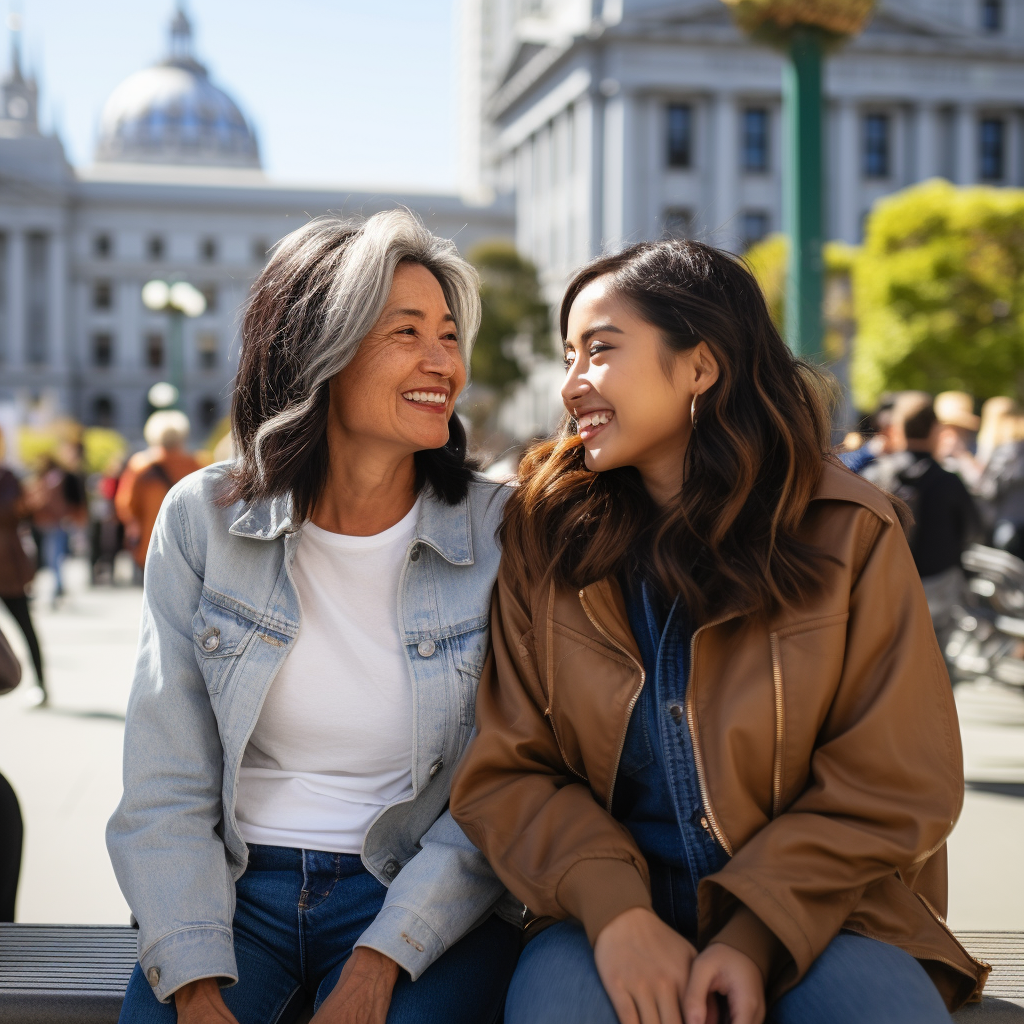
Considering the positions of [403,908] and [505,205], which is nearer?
[403,908]

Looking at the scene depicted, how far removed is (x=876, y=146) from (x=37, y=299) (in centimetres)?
4870

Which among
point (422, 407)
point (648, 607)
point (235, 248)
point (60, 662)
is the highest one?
point (235, 248)

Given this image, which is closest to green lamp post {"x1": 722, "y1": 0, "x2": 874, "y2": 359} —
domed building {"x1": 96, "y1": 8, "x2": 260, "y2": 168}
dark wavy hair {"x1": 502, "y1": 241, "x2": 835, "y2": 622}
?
dark wavy hair {"x1": 502, "y1": 241, "x2": 835, "y2": 622}

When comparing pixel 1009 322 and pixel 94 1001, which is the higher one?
pixel 1009 322

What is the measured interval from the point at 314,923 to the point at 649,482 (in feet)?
3.28

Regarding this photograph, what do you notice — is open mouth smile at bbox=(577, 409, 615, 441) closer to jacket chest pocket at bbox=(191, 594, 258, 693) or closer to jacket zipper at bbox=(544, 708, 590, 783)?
jacket zipper at bbox=(544, 708, 590, 783)

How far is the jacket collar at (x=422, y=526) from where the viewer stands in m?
2.29

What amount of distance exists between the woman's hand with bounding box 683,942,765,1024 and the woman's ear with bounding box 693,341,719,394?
3.12 ft

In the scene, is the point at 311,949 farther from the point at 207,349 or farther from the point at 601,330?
the point at 207,349

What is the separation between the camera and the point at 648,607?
2143 millimetres

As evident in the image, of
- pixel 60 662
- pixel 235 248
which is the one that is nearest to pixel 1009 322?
pixel 60 662

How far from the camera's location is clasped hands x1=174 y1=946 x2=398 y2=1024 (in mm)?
1973

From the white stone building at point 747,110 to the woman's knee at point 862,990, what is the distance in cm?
4450

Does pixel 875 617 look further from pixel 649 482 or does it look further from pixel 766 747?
pixel 649 482
